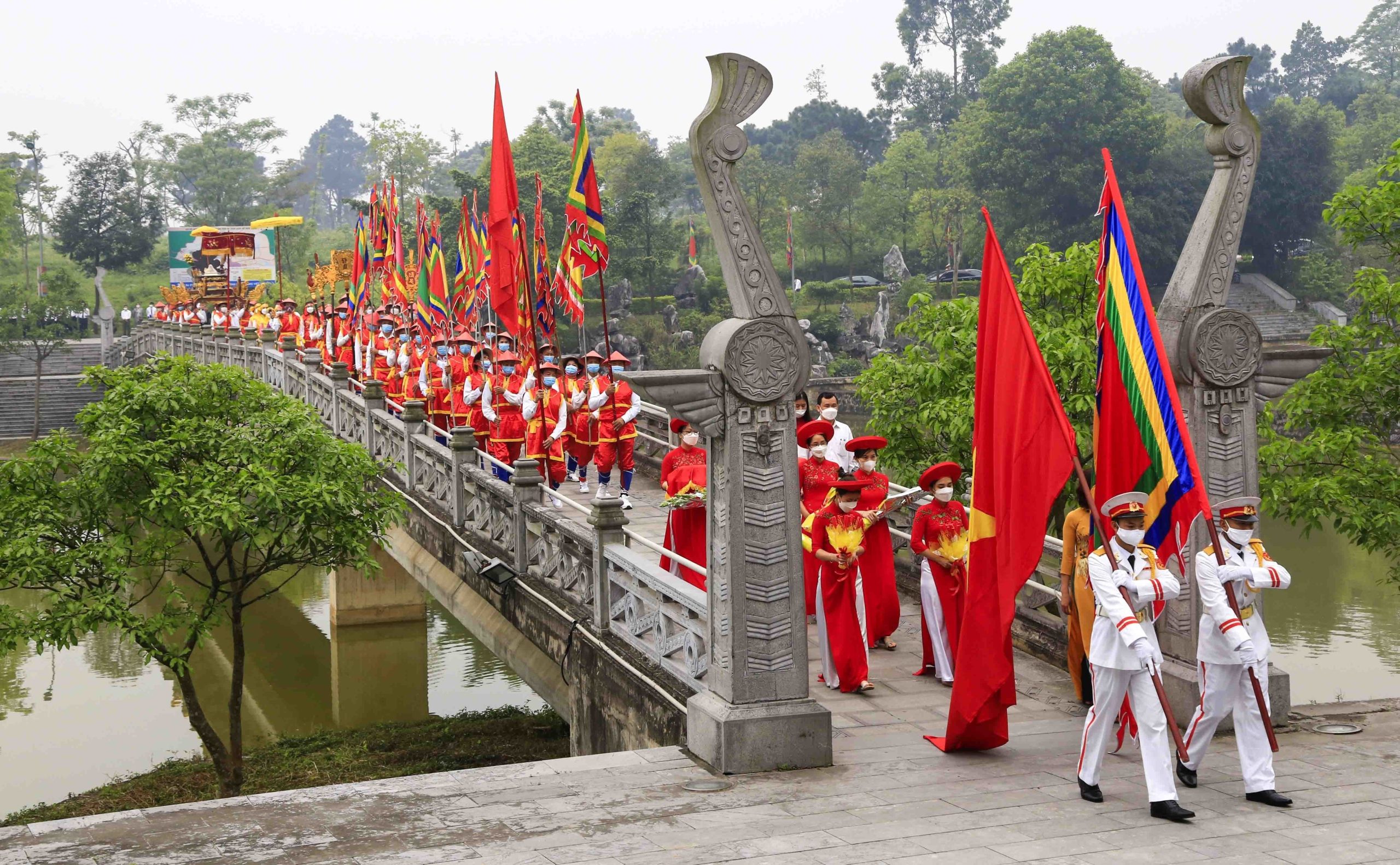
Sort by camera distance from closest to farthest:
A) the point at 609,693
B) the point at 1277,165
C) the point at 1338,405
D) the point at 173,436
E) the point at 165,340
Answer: the point at 609,693
the point at 173,436
the point at 1338,405
the point at 165,340
the point at 1277,165

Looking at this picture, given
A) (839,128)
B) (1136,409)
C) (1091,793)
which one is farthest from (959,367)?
(839,128)

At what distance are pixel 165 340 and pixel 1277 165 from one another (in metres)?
42.2

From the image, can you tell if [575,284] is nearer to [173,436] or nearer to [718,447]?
[173,436]

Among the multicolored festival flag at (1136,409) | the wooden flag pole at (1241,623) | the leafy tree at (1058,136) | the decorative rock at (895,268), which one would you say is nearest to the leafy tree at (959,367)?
the multicolored festival flag at (1136,409)

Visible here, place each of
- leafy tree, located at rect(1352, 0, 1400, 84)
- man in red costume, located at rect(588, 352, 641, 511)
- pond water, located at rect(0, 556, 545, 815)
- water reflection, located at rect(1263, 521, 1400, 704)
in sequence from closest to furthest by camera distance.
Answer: man in red costume, located at rect(588, 352, 641, 511) < pond water, located at rect(0, 556, 545, 815) < water reflection, located at rect(1263, 521, 1400, 704) < leafy tree, located at rect(1352, 0, 1400, 84)

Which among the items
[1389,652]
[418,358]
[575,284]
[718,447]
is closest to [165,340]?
[418,358]

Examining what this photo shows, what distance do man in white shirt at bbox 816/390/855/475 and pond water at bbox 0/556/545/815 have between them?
8.72 m

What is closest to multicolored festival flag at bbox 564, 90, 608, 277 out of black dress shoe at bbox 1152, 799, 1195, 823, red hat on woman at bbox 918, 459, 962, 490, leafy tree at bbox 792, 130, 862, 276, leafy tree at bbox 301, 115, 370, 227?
red hat on woman at bbox 918, 459, 962, 490

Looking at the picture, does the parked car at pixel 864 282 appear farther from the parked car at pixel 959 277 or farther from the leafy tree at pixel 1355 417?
the leafy tree at pixel 1355 417

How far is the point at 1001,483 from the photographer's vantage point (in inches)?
292

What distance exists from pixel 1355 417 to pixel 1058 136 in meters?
45.3

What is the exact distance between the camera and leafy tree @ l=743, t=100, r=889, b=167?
279 feet

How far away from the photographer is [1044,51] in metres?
57.7

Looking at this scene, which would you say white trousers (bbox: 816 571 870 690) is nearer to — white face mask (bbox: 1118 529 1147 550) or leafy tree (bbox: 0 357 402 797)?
white face mask (bbox: 1118 529 1147 550)
